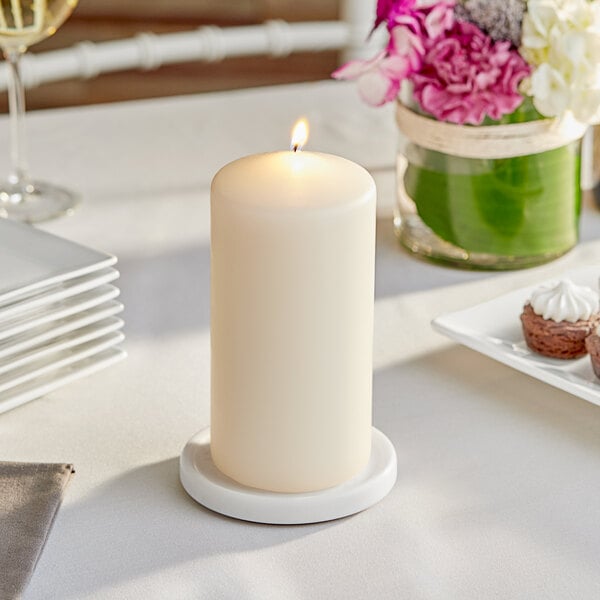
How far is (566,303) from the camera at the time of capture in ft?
2.40

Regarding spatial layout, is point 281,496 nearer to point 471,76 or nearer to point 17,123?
point 471,76

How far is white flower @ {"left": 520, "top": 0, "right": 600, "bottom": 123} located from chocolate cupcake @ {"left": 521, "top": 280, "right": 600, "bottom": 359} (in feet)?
0.53

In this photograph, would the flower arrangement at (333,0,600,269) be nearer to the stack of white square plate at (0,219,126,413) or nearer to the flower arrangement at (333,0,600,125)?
the flower arrangement at (333,0,600,125)

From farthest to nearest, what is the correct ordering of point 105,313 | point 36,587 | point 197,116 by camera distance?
point 197,116 < point 105,313 < point 36,587

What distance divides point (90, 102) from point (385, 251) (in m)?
3.22

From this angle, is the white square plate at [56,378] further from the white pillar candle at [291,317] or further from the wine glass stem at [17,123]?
the wine glass stem at [17,123]

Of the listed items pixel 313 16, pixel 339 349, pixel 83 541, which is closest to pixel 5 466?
pixel 83 541

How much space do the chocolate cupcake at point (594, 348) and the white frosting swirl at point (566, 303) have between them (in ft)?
0.11

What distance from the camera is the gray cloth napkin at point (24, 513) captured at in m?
0.52

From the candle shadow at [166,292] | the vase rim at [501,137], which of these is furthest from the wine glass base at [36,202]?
the vase rim at [501,137]

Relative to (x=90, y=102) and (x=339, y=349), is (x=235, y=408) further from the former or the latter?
(x=90, y=102)

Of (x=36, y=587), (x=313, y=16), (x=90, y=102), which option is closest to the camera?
(x=36, y=587)

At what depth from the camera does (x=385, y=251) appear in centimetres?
96

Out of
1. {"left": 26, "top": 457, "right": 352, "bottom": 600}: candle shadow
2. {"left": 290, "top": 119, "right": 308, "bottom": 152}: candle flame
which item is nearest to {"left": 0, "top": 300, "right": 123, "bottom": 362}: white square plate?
{"left": 26, "top": 457, "right": 352, "bottom": 600}: candle shadow
